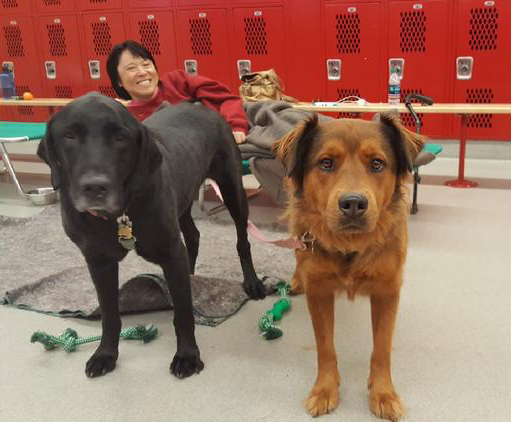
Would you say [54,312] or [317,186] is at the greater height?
[317,186]

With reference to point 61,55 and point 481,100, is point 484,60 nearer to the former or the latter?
point 481,100

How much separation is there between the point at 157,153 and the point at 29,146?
5.48 m

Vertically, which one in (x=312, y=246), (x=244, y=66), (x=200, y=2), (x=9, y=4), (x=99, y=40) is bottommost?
(x=312, y=246)

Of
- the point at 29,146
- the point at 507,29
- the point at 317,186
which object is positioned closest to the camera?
the point at 317,186

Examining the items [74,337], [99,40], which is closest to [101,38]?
[99,40]

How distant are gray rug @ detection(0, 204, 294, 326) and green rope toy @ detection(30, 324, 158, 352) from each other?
228mm

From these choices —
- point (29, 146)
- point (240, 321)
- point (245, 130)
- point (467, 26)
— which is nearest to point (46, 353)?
point (240, 321)

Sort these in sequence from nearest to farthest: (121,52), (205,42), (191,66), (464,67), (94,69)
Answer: (121,52), (464,67), (205,42), (191,66), (94,69)

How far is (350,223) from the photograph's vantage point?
1.39 metres

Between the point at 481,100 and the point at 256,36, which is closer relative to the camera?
the point at 481,100

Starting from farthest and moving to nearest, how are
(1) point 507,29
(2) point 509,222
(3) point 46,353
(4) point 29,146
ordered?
(4) point 29,146 < (1) point 507,29 < (2) point 509,222 < (3) point 46,353

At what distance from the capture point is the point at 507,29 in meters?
4.30

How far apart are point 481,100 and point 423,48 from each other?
0.72m

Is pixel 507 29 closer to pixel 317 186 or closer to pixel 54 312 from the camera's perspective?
pixel 317 186
